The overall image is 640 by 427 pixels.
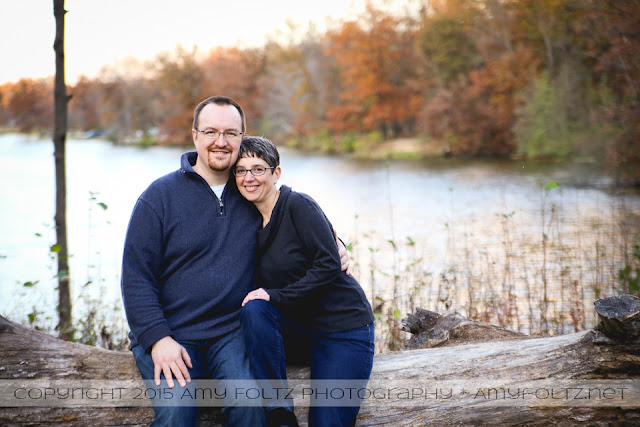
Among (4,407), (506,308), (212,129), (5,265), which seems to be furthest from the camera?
(5,265)

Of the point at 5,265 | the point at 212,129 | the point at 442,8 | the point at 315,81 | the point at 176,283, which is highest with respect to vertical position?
the point at 442,8

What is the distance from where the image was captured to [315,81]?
1667 inches

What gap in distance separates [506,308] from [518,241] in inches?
167

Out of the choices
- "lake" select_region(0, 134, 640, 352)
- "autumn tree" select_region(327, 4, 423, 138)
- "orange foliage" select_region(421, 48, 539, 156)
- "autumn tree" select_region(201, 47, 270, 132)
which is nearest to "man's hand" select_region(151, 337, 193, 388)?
"lake" select_region(0, 134, 640, 352)

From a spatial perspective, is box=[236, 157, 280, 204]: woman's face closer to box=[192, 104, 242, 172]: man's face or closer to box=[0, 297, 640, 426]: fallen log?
box=[192, 104, 242, 172]: man's face

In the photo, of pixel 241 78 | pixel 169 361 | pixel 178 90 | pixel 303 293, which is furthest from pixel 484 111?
pixel 178 90

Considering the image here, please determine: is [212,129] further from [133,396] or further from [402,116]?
[402,116]

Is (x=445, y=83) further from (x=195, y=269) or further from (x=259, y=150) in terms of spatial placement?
(x=195, y=269)

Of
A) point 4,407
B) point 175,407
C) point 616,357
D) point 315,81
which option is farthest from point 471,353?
point 315,81

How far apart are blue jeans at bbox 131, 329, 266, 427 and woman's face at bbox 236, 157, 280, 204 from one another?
24.6 inches

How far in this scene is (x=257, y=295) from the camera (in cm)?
247

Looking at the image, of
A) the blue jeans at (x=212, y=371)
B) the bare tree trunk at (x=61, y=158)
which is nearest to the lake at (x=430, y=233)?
the bare tree trunk at (x=61, y=158)

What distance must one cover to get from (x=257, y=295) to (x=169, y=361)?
0.45m

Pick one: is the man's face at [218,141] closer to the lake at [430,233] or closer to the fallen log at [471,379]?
the fallen log at [471,379]
